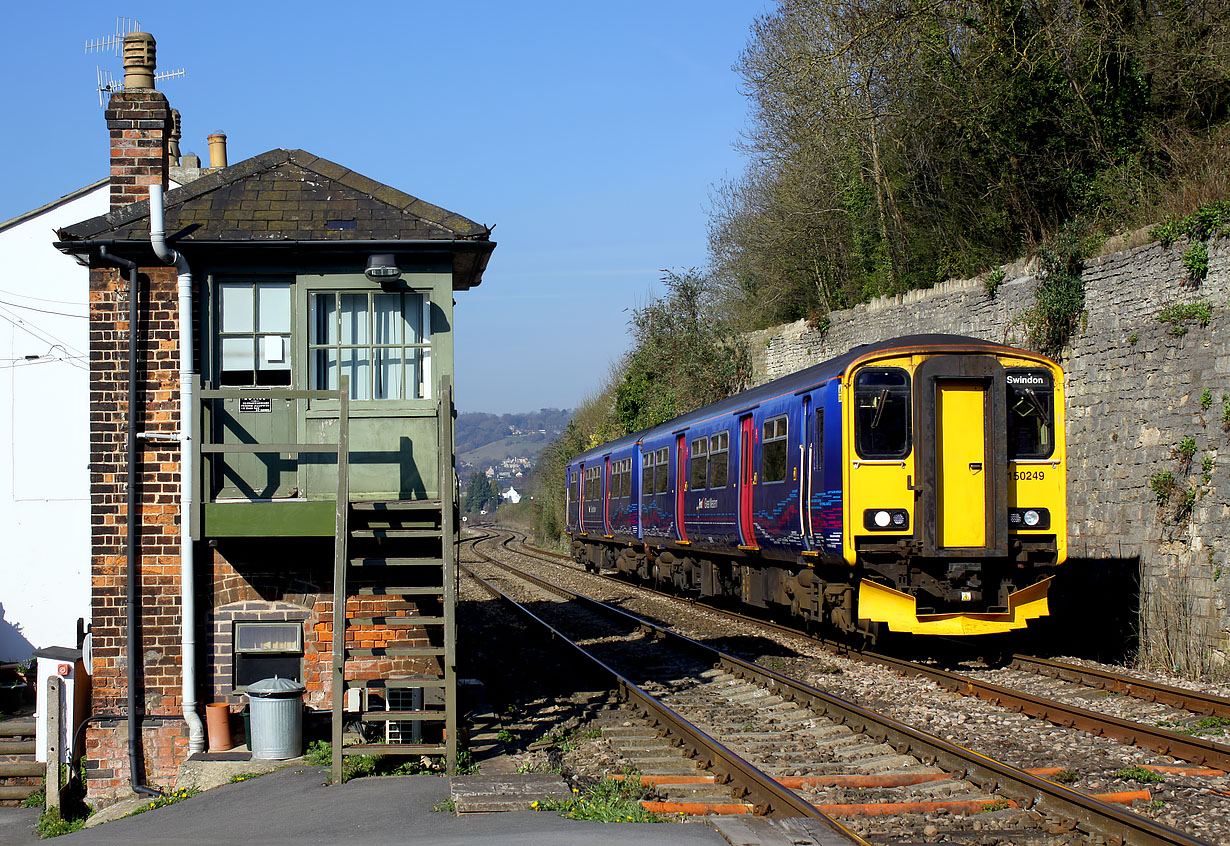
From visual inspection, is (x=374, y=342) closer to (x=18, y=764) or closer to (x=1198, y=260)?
(x=18, y=764)

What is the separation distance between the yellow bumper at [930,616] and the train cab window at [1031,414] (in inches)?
51.8

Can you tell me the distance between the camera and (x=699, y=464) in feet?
57.8

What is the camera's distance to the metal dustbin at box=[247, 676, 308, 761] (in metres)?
8.92

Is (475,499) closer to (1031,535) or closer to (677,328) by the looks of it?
(677,328)

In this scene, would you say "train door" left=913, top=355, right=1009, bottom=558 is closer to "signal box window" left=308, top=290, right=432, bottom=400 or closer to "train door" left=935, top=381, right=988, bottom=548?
"train door" left=935, top=381, right=988, bottom=548

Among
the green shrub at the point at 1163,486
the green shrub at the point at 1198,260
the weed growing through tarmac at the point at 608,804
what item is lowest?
the weed growing through tarmac at the point at 608,804

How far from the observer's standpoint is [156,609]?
31.7 feet

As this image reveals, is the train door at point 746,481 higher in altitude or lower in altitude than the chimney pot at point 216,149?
lower

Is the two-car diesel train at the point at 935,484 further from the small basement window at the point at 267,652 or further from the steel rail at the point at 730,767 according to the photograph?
the small basement window at the point at 267,652

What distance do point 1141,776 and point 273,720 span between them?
609 cm

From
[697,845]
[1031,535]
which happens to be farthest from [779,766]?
[1031,535]

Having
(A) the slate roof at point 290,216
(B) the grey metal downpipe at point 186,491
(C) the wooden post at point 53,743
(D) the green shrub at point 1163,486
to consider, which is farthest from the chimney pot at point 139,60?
(D) the green shrub at point 1163,486

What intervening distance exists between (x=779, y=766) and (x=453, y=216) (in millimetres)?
5182

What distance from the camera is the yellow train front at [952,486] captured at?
11.5 metres
